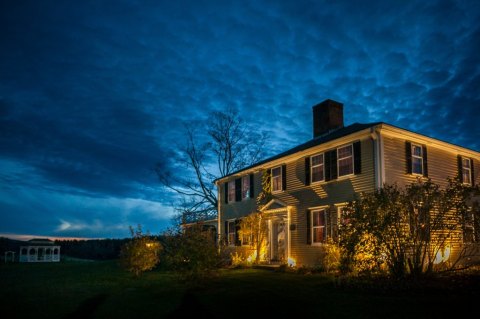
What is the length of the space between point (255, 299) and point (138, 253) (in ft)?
23.2

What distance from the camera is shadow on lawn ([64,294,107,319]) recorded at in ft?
26.0

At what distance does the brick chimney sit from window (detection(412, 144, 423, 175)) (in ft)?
17.0

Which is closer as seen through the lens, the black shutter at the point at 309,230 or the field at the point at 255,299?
the field at the point at 255,299

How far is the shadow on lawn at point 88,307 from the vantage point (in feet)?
26.0

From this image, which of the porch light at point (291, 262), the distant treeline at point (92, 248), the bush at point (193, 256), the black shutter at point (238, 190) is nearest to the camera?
the bush at point (193, 256)

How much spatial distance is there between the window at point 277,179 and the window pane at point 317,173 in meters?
2.64

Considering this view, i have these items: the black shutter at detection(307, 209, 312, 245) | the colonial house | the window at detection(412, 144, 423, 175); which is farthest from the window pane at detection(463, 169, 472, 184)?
the black shutter at detection(307, 209, 312, 245)

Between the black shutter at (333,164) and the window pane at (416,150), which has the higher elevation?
the window pane at (416,150)

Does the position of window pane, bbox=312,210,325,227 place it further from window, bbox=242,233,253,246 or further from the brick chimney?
the brick chimney

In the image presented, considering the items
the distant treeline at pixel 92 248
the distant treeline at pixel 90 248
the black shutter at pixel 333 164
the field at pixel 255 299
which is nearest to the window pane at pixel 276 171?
the black shutter at pixel 333 164

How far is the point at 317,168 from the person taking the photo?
17.1 meters

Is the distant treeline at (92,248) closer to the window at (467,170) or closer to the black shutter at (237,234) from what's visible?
the black shutter at (237,234)

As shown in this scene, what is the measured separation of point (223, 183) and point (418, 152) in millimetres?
12481

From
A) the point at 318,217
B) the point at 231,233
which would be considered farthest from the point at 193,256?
the point at 231,233
